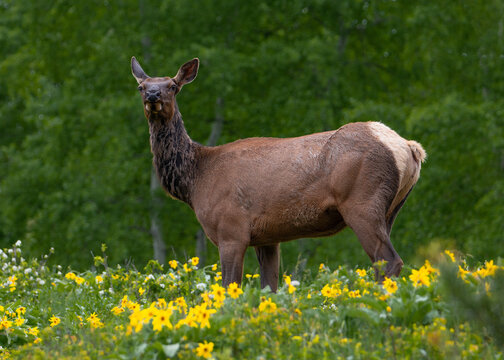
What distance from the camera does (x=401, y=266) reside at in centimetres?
699

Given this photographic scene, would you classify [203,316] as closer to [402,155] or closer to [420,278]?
[420,278]

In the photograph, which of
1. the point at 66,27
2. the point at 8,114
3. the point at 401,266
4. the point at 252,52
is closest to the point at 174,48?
the point at 252,52

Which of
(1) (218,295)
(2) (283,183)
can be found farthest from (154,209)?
(1) (218,295)

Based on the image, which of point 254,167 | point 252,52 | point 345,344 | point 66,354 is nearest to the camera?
point 345,344

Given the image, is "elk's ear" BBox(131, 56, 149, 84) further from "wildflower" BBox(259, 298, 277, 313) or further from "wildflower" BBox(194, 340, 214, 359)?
"wildflower" BBox(194, 340, 214, 359)

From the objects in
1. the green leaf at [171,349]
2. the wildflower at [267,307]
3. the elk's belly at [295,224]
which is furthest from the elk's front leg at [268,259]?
the green leaf at [171,349]

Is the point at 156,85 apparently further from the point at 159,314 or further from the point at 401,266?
the point at 159,314

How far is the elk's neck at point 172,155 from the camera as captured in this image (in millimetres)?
8367

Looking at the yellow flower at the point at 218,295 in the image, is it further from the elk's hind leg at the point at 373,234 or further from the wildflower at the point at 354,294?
the elk's hind leg at the point at 373,234

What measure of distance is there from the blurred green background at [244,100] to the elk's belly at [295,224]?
10.9 metres

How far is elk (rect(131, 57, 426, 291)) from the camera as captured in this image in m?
7.09

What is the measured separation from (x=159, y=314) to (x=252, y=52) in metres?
17.1

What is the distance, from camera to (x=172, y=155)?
27.8ft

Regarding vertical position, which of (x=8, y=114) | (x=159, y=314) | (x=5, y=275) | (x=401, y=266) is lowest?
(x=8, y=114)
